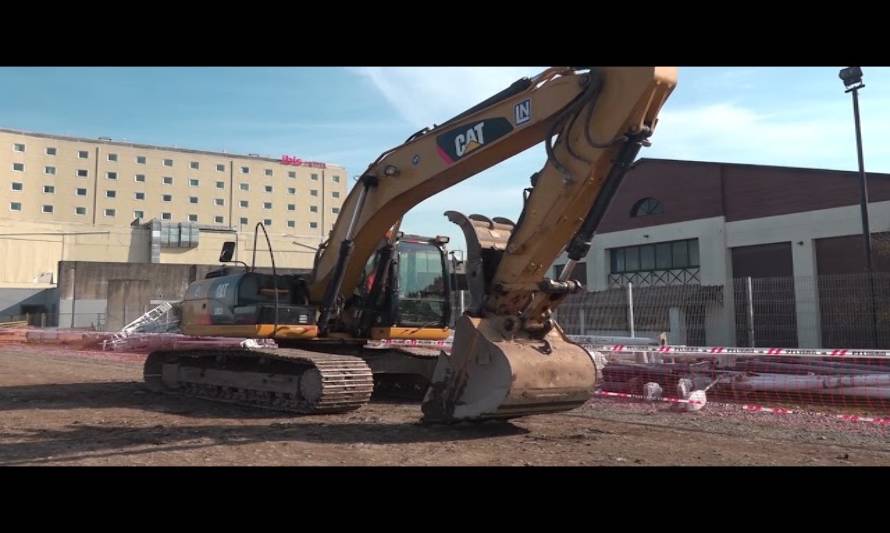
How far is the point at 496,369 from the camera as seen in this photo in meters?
6.77

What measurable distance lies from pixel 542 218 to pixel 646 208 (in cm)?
2685

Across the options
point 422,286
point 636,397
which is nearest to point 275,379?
point 422,286

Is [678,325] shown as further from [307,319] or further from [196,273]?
[196,273]

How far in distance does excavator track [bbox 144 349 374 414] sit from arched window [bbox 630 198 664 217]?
968 inches

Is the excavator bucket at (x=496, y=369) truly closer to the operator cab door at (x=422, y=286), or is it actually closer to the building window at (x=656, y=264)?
the operator cab door at (x=422, y=286)

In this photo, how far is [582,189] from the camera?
6.78 metres

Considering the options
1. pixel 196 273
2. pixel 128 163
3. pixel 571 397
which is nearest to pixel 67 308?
pixel 196 273

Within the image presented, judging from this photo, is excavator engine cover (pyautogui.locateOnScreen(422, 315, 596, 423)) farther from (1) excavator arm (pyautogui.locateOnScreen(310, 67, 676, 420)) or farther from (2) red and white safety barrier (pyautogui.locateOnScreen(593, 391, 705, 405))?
(2) red and white safety barrier (pyautogui.locateOnScreen(593, 391, 705, 405))

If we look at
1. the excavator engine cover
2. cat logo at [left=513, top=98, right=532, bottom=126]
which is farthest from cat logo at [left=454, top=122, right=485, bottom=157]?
the excavator engine cover

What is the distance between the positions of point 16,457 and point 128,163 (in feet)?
263

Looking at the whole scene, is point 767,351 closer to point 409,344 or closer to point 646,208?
point 409,344

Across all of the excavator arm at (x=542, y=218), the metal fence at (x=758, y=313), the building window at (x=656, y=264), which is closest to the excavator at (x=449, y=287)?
Result: the excavator arm at (x=542, y=218)

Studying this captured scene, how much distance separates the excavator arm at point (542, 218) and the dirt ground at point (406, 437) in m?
0.58
